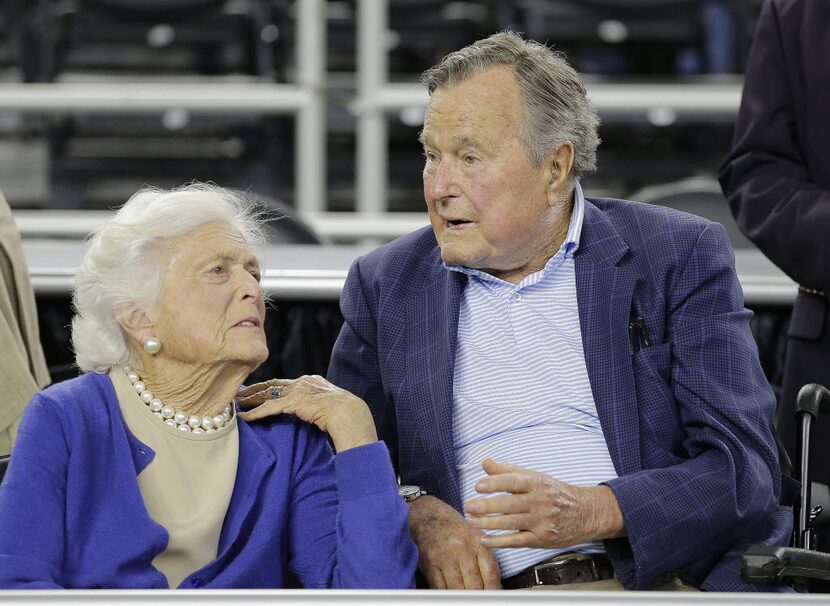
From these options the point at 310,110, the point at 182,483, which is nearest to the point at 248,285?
the point at 182,483

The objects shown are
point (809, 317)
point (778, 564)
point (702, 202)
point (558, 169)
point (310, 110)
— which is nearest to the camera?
point (778, 564)

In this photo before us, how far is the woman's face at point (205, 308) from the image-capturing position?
74.1 inches

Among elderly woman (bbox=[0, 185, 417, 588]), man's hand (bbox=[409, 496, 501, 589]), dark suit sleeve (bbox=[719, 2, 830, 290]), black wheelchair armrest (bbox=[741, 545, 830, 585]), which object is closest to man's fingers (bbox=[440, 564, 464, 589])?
man's hand (bbox=[409, 496, 501, 589])

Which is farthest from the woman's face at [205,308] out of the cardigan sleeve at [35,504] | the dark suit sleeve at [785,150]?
the dark suit sleeve at [785,150]

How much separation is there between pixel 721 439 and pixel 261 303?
73 centimetres

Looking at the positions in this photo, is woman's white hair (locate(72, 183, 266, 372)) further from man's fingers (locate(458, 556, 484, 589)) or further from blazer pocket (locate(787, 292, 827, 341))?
blazer pocket (locate(787, 292, 827, 341))

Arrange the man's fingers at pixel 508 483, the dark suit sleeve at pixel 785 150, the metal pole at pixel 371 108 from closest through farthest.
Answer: the man's fingers at pixel 508 483 → the dark suit sleeve at pixel 785 150 → the metal pole at pixel 371 108

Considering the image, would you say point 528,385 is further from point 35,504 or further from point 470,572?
point 35,504

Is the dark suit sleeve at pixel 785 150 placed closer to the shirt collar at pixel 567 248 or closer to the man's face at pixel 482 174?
the shirt collar at pixel 567 248

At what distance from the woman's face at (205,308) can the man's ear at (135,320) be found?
0.01 meters

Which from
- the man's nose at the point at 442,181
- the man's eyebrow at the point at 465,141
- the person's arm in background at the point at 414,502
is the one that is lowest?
the person's arm in background at the point at 414,502

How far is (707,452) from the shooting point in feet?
6.41

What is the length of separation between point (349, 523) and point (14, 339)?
32.6 inches

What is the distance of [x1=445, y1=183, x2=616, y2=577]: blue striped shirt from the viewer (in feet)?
6.63
